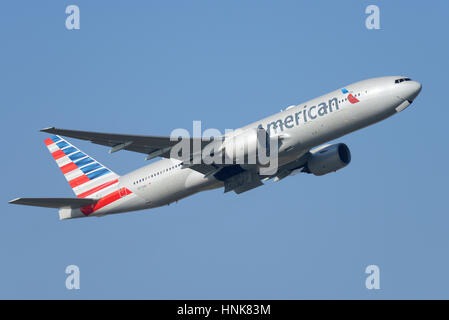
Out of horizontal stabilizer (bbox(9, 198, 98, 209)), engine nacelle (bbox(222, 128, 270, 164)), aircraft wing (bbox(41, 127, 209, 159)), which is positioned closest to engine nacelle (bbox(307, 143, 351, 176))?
engine nacelle (bbox(222, 128, 270, 164))

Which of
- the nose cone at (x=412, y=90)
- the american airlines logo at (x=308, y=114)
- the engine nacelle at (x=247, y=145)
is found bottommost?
the engine nacelle at (x=247, y=145)

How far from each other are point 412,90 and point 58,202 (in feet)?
77.4

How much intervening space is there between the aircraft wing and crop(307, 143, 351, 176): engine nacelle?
8.25 m

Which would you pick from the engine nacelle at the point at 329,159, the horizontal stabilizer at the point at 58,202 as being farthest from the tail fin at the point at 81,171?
the engine nacelle at the point at 329,159

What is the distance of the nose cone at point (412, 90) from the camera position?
4303cm

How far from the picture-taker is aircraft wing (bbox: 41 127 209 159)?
42.4m

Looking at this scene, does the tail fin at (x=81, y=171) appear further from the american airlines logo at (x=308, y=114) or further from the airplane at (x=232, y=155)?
the american airlines logo at (x=308, y=114)

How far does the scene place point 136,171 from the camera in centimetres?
4941

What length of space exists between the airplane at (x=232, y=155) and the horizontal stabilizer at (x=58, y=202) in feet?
0.21

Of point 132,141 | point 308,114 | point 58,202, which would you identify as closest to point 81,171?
point 58,202

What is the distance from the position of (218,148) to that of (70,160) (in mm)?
13876

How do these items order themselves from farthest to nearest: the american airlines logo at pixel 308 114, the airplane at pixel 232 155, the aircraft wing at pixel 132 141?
the american airlines logo at pixel 308 114 < the airplane at pixel 232 155 < the aircraft wing at pixel 132 141

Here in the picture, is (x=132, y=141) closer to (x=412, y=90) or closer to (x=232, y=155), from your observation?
(x=232, y=155)

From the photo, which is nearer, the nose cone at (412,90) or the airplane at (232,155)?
the nose cone at (412,90)
